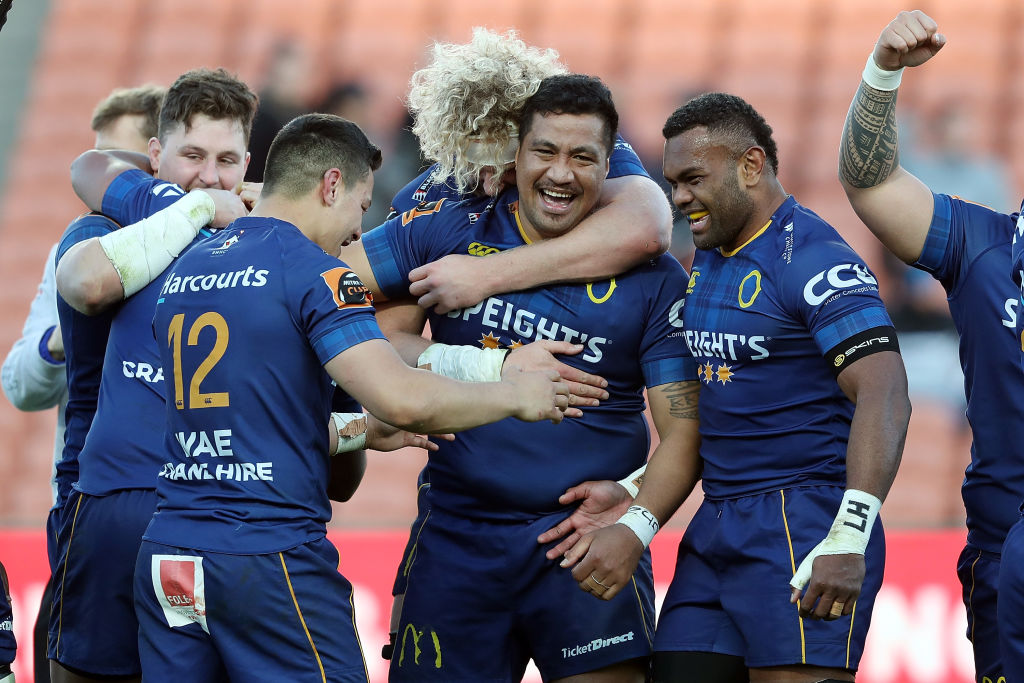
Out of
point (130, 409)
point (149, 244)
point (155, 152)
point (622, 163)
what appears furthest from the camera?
point (155, 152)

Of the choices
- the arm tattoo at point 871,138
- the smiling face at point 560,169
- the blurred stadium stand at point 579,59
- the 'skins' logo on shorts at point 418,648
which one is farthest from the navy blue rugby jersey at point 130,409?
the blurred stadium stand at point 579,59

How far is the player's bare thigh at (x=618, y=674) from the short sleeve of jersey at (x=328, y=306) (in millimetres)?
1292

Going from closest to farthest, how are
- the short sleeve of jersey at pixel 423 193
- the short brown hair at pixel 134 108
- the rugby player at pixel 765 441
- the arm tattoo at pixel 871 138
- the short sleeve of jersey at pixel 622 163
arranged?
the rugby player at pixel 765 441
the arm tattoo at pixel 871 138
the short sleeve of jersey at pixel 622 163
the short sleeve of jersey at pixel 423 193
the short brown hair at pixel 134 108

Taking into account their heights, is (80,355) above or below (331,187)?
below

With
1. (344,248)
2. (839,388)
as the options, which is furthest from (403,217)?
(839,388)

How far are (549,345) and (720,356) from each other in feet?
1.71

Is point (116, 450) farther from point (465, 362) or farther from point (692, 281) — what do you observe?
point (692, 281)

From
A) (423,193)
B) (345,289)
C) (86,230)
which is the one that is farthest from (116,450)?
(423,193)

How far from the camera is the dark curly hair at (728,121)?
3.79 m

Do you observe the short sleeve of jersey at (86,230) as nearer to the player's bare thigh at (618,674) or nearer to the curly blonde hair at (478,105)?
the curly blonde hair at (478,105)

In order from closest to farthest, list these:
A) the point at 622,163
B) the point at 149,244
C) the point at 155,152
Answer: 1. the point at 149,244
2. the point at 622,163
3. the point at 155,152

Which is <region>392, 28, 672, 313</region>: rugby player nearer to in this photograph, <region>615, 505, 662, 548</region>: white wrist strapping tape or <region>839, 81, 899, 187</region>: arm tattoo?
<region>839, 81, 899, 187</region>: arm tattoo

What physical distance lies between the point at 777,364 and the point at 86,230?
2288 millimetres

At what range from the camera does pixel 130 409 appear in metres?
3.83
